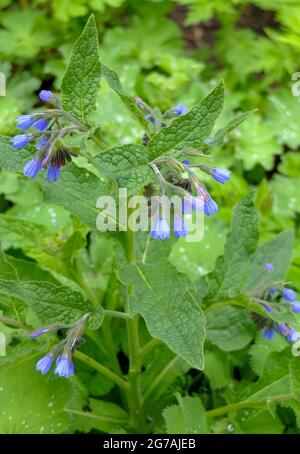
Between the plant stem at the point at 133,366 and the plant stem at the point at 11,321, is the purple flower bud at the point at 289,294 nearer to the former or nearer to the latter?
the plant stem at the point at 133,366

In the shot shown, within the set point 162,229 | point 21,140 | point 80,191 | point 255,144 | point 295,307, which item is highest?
point 21,140

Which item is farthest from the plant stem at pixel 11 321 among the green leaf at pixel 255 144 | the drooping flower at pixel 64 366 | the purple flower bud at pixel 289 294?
the green leaf at pixel 255 144

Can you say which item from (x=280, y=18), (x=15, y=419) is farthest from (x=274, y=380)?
(x=280, y=18)

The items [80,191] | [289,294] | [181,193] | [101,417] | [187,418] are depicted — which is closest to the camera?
[181,193]

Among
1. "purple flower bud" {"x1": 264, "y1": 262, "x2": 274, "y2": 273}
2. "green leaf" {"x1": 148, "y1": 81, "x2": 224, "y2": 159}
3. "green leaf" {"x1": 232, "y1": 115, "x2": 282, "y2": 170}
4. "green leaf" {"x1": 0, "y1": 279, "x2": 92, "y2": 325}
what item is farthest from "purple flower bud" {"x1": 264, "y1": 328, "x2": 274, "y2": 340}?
"green leaf" {"x1": 232, "y1": 115, "x2": 282, "y2": 170}

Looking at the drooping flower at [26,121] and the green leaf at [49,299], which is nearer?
the drooping flower at [26,121]

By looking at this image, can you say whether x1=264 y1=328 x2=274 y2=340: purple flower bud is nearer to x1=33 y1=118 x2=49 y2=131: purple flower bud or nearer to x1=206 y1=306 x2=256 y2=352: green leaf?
x1=206 y1=306 x2=256 y2=352: green leaf

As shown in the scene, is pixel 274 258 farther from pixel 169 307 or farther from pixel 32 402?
pixel 32 402

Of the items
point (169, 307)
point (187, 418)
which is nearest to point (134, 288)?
point (169, 307)
